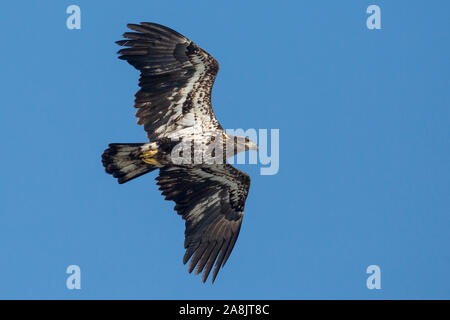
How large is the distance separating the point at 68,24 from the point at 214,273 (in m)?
6.58

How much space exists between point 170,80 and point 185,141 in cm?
123

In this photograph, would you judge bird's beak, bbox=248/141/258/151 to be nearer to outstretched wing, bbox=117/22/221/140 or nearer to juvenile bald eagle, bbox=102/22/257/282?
juvenile bald eagle, bbox=102/22/257/282

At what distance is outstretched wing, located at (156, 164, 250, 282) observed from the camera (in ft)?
62.1

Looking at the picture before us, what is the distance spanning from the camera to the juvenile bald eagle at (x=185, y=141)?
18.5 metres

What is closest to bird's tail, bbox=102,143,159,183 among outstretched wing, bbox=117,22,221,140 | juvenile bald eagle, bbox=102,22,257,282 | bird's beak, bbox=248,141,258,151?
juvenile bald eagle, bbox=102,22,257,282

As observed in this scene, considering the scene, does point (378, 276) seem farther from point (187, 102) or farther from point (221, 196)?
point (187, 102)

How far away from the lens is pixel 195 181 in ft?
63.8

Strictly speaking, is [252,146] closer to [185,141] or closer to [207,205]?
[185,141]

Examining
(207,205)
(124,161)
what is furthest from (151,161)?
(207,205)

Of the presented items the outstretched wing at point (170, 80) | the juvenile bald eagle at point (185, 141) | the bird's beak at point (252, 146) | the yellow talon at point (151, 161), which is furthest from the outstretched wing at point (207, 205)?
the outstretched wing at point (170, 80)

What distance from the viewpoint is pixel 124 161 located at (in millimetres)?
18688

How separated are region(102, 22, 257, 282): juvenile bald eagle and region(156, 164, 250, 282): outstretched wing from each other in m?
0.02
